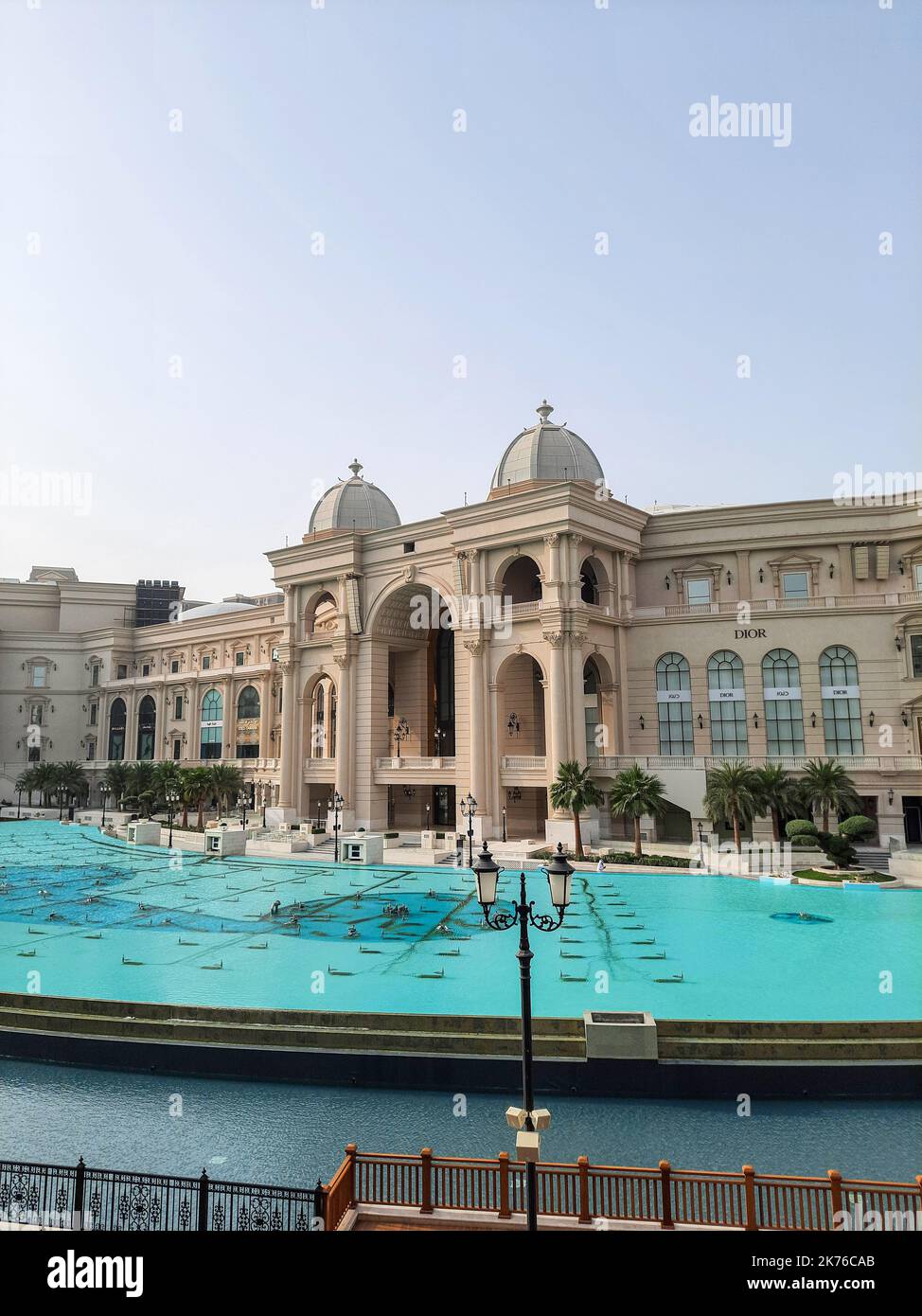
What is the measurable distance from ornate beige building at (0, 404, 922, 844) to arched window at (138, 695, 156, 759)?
25525 millimetres

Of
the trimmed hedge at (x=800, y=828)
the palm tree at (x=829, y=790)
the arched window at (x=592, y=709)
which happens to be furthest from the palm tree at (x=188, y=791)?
the palm tree at (x=829, y=790)

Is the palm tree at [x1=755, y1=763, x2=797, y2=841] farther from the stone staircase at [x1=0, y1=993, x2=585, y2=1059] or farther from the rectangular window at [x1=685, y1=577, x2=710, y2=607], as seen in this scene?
the stone staircase at [x1=0, y1=993, x2=585, y2=1059]

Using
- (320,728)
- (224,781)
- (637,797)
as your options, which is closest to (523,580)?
(637,797)

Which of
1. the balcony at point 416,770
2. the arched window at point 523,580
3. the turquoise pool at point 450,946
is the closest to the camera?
the turquoise pool at point 450,946

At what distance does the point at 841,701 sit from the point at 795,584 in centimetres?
673

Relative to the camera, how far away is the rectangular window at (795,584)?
1602 inches

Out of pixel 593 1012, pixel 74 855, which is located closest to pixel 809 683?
pixel 593 1012

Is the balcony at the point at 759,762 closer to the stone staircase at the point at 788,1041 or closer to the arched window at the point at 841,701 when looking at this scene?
the arched window at the point at 841,701

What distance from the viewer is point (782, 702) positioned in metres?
38.6

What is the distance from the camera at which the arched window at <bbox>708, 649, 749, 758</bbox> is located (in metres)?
39.3

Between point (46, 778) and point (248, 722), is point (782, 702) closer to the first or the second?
point (248, 722)

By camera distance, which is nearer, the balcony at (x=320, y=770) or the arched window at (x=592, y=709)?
the arched window at (x=592, y=709)

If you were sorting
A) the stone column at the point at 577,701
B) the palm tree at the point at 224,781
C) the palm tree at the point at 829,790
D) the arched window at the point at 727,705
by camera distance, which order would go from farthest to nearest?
1. the palm tree at the point at 224,781
2. the arched window at the point at 727,705
3. the stone column at the point at 577,701
4. the palm tree at the point at 829,790

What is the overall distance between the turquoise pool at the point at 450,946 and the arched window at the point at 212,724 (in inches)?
1310
